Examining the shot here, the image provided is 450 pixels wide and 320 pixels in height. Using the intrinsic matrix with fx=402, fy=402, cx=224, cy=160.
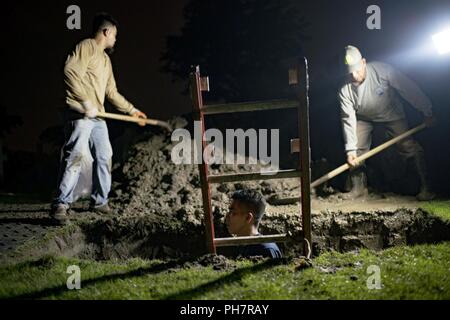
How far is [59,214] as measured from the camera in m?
5.05

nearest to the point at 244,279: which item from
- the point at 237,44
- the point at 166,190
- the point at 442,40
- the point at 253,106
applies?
the point at 253,106

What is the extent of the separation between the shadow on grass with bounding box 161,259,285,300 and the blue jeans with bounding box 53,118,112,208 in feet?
9.19

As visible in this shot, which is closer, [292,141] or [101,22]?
[292,141]

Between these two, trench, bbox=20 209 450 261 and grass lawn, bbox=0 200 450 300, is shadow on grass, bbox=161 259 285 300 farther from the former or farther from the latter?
trench, bbox=20 209 450 261

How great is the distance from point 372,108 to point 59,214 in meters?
5.11

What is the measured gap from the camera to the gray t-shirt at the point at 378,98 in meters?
6.52

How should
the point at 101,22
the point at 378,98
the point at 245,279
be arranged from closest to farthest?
the point at 245,279 → the point at 101,22 → the point at 378,98

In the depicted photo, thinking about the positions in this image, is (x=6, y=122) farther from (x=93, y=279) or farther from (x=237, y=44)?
(x=93, y=279)

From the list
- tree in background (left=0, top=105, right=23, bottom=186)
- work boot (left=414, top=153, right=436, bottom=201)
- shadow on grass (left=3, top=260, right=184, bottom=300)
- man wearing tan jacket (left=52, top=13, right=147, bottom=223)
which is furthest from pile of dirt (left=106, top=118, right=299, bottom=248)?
tree in background (left=0, top=105, right=23, bottom=186)

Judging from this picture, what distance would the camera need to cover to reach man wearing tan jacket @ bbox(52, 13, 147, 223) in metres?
5.09

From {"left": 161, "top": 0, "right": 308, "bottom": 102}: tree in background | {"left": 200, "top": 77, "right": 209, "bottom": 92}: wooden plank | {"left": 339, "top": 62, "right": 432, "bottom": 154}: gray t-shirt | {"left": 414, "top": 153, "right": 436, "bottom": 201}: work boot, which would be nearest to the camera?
{"left": 200, "top": 77, "right": 209, "bottom": 92}: wooden plank

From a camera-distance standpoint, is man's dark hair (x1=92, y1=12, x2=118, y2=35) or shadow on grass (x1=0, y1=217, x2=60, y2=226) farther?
man's dark hair (x1=92, y1=12, x2=118, y2=35)

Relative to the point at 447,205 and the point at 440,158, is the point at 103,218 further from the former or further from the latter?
the point at 440,158
